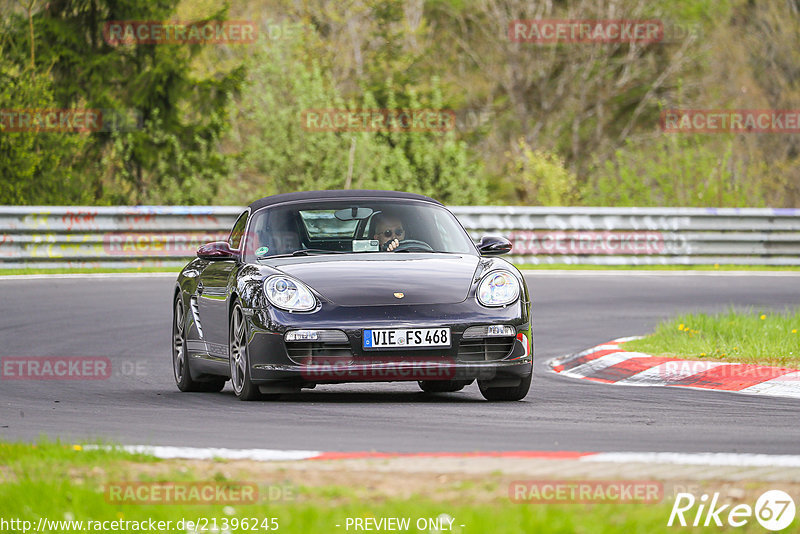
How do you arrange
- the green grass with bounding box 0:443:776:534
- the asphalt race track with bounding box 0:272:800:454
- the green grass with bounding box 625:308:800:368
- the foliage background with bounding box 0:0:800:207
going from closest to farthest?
the green grass with bounding box 0:443:776:534 → the asphalt race track with bounding box 0:272:800:454 → the green grass with bounding box 625:308:800:368 → the foliage background with bounding box 0:0:800:207

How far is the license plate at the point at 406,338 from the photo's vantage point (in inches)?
361

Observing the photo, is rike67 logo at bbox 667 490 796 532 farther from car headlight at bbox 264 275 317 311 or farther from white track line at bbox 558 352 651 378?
white track line at bbox 558 352 651 378

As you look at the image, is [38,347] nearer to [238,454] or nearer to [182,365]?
[182,365]

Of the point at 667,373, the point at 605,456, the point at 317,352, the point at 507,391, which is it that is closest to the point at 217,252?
the point at 317,352

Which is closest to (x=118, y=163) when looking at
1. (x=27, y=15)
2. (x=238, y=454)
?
→ (x=27, y=15)

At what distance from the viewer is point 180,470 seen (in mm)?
6035

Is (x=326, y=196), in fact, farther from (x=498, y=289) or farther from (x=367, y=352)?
(x=367, y=352)

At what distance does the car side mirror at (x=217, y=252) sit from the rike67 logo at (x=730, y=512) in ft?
18.5

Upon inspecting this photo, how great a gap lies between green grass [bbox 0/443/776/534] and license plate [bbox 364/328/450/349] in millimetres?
3228

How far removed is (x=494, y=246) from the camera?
33.8 ft

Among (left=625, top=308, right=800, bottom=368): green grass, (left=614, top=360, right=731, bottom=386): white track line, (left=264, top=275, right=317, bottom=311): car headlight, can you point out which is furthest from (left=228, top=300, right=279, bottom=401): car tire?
(left=625, top=308, right=800, bottom=368): green grass

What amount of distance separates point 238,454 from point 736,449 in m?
2.31

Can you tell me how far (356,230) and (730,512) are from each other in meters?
5.87

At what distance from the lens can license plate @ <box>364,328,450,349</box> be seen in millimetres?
9164
